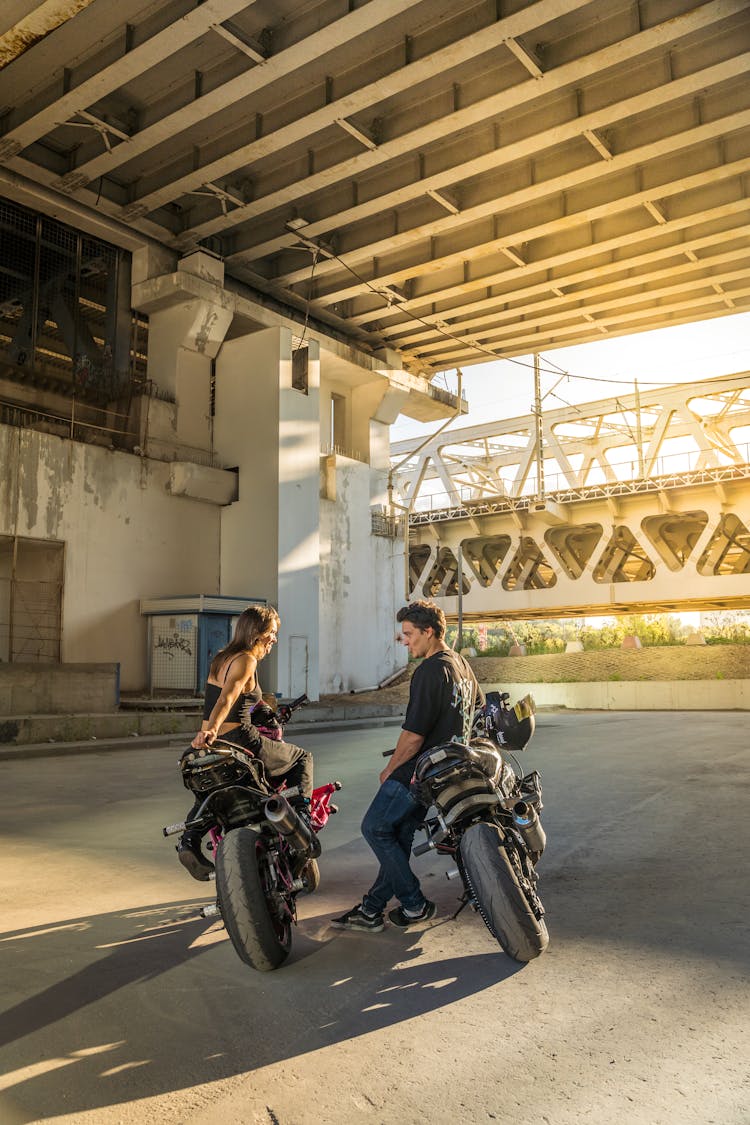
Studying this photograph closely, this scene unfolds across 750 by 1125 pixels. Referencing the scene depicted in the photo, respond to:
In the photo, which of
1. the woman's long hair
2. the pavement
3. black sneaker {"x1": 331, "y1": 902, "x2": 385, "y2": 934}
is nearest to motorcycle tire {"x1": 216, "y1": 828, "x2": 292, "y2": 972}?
black sneaker {"x1": 331, "y1": 902, "x2": 385, "y2": 934}

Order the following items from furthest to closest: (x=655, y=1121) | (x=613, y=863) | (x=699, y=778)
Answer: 1. (x=699, y=778)
2. (x=613, y=863)
3. (x=655, y=1121)

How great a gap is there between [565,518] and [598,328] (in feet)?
32.8

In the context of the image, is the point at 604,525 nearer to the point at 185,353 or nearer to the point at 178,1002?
the point at 185,353

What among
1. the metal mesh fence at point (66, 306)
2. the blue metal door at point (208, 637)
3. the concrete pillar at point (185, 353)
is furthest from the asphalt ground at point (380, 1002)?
the concrete pillar at point (185, 353)

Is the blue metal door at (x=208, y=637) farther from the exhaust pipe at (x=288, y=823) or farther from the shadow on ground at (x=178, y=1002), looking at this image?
the exhaust pipe at (x=288, y=823)

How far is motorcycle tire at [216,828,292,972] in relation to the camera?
385cm

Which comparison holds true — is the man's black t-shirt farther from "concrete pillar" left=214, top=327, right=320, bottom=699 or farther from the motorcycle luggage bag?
"concrete pillar" left=214, top=327, right=320, bottom=699

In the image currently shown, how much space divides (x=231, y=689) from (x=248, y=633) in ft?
1.12

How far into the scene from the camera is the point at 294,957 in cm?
418

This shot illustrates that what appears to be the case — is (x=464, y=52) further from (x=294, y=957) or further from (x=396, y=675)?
(x=396, y=675)

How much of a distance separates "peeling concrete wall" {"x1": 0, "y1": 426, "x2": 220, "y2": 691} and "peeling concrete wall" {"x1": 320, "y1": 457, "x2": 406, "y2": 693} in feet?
17.2

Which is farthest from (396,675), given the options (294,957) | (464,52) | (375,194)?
(294,957)

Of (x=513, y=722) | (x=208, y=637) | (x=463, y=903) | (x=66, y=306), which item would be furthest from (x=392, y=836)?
(x=66, y=306)

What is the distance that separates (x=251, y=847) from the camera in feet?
13.0
